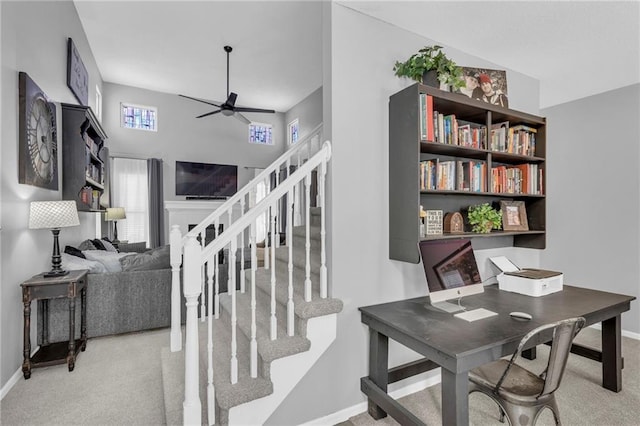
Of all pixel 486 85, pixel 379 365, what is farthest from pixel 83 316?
pixel 486 85

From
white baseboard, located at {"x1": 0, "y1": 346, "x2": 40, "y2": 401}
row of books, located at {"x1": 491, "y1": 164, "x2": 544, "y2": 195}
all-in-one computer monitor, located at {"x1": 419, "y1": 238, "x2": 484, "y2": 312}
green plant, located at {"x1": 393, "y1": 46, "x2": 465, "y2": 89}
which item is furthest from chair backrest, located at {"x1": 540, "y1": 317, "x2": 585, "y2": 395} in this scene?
white baseboard, located at {"x1": 0, "y1": 346, "x2": 40, "y2": 401}

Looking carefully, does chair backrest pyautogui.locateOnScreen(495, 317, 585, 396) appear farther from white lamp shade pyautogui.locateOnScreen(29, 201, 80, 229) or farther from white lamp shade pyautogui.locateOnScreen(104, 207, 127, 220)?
white lamp shade pyautogui.locateOnScreen(104, 207, 127, 220)

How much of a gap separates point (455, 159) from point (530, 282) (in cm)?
109

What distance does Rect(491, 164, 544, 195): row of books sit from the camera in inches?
105

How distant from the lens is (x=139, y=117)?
20.4 feet

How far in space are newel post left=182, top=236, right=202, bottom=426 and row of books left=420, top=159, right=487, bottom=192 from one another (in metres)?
1.43

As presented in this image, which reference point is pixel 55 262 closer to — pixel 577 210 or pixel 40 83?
pixel 40 83

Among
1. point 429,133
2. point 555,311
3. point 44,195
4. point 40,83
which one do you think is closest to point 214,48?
point 40,83

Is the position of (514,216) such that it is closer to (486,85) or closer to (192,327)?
(486,85)

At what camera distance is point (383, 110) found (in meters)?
2.20

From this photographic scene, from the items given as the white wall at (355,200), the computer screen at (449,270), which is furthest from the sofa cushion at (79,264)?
the computer screen at (449,270)

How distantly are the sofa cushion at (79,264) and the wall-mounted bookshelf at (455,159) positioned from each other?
279cm

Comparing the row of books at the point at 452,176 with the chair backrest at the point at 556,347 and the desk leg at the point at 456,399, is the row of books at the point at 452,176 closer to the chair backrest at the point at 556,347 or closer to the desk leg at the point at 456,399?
the chair backrest at the point at 556,347

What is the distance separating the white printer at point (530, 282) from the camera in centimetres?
236
